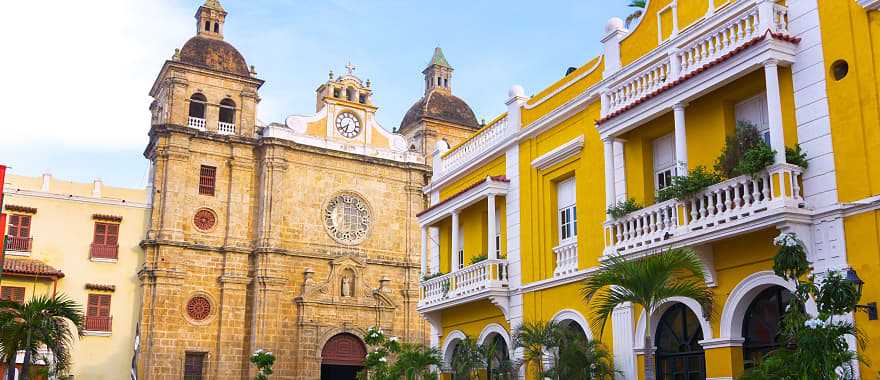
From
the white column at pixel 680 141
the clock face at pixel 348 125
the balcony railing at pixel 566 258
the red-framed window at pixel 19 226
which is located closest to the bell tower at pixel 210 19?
the clock face at pixel 348 125

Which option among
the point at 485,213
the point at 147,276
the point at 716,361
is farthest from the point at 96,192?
the point at 716,361

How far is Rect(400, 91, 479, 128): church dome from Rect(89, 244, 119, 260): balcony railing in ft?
49.7

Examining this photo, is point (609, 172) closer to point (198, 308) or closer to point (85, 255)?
point (198, 308)

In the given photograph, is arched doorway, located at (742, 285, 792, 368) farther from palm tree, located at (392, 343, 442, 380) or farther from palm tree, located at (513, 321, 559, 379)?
palm tree, located at (392, 343, 442, 380)

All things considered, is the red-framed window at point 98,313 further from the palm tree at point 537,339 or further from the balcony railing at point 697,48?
the balcony railing at point 697,48

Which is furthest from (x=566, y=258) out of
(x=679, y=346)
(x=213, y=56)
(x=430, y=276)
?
(x=213, y=56)

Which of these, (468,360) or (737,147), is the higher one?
(737,147)

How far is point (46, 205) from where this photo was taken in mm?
32938

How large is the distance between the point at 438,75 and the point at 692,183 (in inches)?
1324

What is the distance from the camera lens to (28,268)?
31.1 meters

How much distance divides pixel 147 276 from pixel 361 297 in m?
8.78

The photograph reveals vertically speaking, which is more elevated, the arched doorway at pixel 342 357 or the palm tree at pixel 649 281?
the palm tree at pixel 649 281

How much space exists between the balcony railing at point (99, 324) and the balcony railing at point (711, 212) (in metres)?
23.2

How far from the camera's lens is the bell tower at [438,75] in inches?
1816
